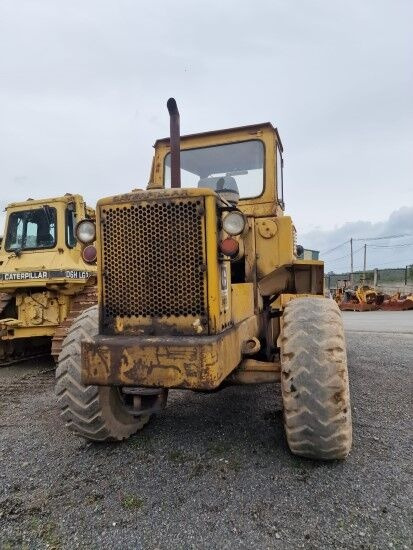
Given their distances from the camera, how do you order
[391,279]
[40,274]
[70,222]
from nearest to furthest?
1. [40,274]
2. [70,222]
3. [391,279]

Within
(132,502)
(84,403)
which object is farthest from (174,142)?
(132,502)

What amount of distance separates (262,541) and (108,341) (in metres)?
1.35

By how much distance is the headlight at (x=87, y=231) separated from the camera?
9.80 feet

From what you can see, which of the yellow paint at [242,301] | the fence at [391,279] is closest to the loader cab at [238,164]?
the yellow paint at [242,301]

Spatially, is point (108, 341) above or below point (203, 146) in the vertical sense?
below

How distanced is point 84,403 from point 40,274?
13.1 ft

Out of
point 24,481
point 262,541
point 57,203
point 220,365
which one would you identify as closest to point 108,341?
point 220,365

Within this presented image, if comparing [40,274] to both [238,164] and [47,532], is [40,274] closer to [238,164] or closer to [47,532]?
[238,164]

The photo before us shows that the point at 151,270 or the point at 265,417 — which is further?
the point at 265,417

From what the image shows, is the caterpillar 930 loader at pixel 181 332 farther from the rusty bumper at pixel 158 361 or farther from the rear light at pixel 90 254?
the rear light at pixel 90 254

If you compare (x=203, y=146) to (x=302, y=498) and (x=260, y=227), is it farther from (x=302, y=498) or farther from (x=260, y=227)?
(x=302, y=498)

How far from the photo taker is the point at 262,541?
2125 millimetres

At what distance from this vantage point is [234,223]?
2668 mm

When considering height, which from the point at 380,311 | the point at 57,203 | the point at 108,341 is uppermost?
the point at 57,203
